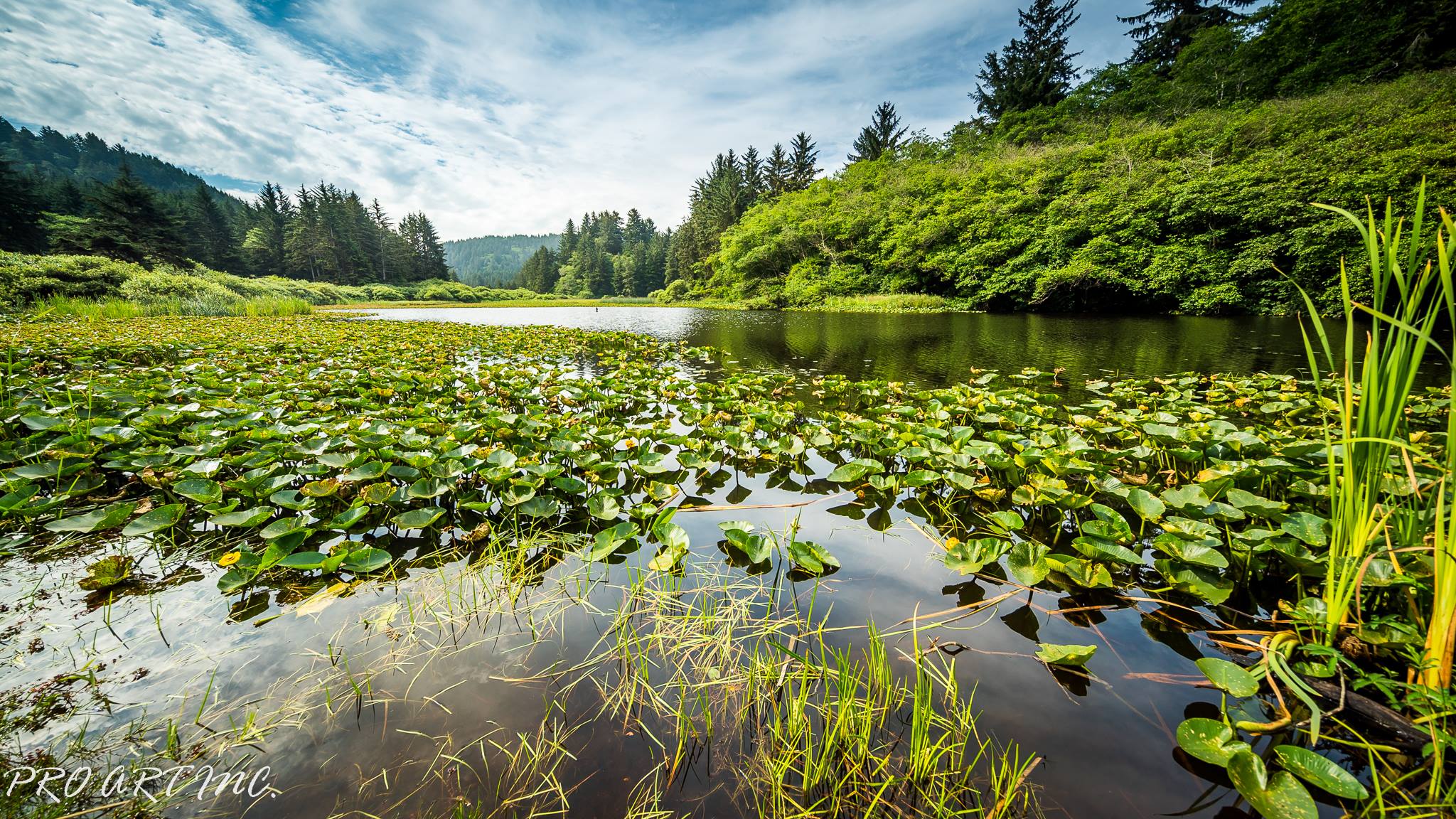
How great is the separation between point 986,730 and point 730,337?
10487 mm

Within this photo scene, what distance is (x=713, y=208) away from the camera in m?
43.5

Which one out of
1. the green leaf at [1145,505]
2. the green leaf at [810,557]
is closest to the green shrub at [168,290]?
the green leaf at [810,557]

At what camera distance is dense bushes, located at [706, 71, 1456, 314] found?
40.2 feet

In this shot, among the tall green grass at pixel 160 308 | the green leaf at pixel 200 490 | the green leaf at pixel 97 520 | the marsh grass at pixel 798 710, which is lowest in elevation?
the marsh grass at pixel 798 710

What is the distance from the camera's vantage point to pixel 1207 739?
47.8 inches

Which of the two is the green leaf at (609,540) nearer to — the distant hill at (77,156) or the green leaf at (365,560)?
the green leaf at (365,560)

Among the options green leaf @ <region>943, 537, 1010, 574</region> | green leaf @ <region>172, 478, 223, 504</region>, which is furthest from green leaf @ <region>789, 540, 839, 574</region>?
green leaf @ <region>172, 478, 223, 504</region>

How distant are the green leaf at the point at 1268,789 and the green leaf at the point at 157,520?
12.0 feet

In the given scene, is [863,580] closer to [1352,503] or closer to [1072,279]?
[1352,503]

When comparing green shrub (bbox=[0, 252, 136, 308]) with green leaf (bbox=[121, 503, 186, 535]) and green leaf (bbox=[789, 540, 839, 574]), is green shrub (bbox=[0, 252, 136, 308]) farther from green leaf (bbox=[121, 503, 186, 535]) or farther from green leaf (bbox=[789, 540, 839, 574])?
green leaf (bbox=[789, 540, 839, 574])

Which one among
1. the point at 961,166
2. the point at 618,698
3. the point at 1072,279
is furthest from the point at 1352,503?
the point at 961,166

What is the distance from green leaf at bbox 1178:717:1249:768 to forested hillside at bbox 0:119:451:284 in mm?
42168

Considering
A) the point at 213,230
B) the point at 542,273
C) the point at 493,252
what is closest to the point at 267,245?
the point at 213,230

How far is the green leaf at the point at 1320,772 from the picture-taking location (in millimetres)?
1055
